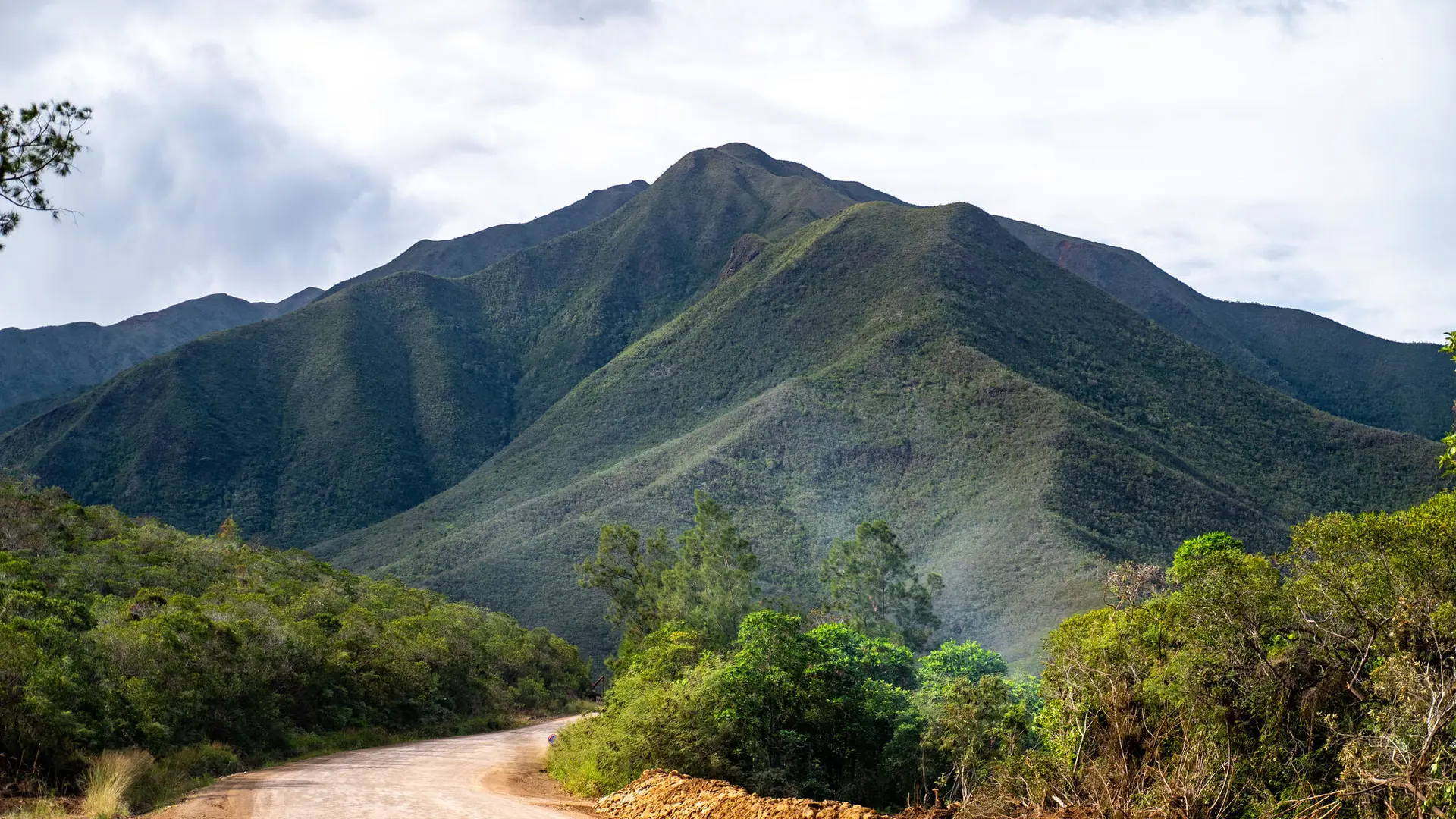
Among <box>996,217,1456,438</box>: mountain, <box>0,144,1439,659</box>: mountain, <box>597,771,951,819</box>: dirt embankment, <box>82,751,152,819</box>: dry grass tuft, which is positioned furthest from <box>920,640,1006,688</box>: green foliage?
<box>996,217,1456,438</box>: mountain

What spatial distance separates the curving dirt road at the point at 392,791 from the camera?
15798 mm

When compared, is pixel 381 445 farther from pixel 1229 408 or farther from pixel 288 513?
pixel 1229 408

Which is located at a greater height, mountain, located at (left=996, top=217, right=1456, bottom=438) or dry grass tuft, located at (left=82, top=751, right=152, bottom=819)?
mountain, located at (left=996, top=217, right=1456, bottom=438)

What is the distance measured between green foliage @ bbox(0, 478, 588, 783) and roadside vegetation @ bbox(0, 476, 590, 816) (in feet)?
0.18

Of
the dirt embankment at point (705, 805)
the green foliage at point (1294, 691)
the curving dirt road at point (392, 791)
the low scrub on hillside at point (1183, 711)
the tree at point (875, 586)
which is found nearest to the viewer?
the green foliage at point (1294, 691)

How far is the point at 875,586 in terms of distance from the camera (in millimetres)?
49500

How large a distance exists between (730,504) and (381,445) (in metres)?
67.2

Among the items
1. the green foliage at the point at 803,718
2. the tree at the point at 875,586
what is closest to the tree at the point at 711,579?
the tree at the point at 875,586

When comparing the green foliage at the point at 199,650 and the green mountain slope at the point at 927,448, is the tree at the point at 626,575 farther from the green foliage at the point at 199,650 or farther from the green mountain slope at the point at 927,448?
the green mountain slope at the point at 927,448

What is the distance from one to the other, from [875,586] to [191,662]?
1270 inches

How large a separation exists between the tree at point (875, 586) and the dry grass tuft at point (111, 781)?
1345 inches

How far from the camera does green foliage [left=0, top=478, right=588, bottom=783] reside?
1833 cm

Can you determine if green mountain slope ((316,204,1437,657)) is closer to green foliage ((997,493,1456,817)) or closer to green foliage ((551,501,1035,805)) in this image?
green foliage ((551,501,1035,805))

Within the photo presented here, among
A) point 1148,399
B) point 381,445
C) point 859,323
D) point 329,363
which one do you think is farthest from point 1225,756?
point 329,363
